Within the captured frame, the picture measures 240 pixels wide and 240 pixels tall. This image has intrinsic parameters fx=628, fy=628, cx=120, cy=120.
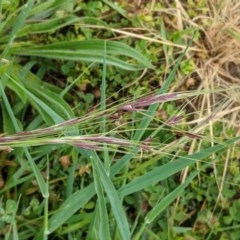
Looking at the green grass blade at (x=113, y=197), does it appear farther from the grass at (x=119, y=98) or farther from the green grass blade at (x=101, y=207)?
the grass at (x=119, y=98)

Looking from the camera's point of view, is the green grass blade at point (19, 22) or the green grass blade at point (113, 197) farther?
the green grass blade at point (19, 22)

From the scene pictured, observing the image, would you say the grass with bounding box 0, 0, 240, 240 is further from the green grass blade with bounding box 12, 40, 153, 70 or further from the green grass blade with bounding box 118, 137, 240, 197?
the green grass blade with bounding box 118, 137, 240, 197

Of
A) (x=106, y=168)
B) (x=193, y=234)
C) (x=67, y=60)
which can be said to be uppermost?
(x=67, y=60)

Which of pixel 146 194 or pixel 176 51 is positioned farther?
pixel 176 51

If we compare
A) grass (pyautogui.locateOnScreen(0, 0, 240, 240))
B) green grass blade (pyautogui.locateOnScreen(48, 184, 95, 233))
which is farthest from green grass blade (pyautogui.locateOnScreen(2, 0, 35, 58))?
green grass blade (pyautogui.locateOnScreen(48, 184, 95, 233))

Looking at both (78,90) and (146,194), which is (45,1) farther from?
(146,194)

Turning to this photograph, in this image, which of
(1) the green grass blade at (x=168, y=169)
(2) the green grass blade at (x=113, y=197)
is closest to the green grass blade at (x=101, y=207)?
(2) the green grass blade at (x=113, y=197)

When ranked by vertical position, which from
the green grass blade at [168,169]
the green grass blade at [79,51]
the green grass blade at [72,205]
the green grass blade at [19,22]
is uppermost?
the green grass blade at [19,22]

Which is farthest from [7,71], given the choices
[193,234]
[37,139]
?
[193,234]

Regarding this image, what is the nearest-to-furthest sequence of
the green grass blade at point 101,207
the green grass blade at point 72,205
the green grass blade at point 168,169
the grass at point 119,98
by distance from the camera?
the green grass blade at point 101,207 → the green grass blade at point 168,169 → the green grass blade at point 72,205 → the grass at point 119,98
